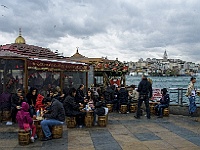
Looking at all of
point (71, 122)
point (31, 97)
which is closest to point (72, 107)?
point (71, 122)

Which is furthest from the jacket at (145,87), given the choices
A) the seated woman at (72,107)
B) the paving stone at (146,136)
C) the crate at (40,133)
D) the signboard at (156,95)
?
the crate at (40,133)

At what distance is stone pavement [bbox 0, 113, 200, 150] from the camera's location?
22.3 ft

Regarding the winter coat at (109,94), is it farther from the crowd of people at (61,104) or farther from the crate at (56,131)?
the crate at (56,131)

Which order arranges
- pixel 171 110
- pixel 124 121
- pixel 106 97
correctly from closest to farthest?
pixel 124 121 → pixel 171 110 → pixel 106 97

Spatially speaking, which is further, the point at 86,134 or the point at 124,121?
the point at 124,121

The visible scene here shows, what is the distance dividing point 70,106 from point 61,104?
119 centimetres

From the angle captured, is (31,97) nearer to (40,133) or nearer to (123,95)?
(40,133)

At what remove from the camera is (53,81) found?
41.2 feet

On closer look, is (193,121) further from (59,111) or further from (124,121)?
(59,111)

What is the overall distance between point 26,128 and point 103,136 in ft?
7.21

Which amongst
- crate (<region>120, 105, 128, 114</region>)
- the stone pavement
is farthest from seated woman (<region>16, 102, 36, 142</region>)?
crate (<region>120, 105, 128, 114</region>)

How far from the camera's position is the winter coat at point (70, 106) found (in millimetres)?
8742

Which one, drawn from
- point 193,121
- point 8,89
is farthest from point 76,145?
point 193,121

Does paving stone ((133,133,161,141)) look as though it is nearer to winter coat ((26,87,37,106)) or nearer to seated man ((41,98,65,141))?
seated man ((41,98,65,141))
